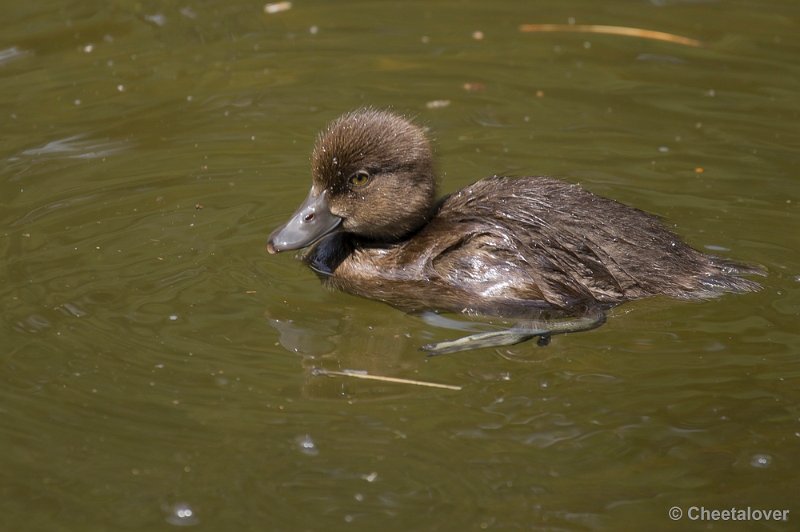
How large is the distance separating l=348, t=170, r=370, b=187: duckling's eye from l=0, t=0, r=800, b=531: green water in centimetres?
63

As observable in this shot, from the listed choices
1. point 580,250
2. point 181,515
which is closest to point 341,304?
point 580,250

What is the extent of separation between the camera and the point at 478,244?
612cm

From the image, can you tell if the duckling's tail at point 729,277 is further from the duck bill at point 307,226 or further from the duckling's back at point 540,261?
the duck bill at point 307,226

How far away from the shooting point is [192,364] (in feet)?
18.3

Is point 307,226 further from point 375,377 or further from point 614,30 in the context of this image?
point 614,30

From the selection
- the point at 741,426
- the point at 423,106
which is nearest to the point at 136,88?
the point at 423,106

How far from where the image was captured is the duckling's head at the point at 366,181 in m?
6.38

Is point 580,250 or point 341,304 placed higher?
point 580,250

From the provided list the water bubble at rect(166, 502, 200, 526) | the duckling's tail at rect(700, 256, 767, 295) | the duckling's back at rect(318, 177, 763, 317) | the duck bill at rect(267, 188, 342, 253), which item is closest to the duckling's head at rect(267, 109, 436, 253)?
the duck bill at rect(267, 188, 342, 253)

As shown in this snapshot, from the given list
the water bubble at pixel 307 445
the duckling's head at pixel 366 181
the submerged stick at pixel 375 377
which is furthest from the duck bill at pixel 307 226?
the water bubble at pixel 307 445

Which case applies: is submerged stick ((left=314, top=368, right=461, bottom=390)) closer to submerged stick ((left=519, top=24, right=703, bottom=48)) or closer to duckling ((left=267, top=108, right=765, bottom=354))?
duckling ((left=267, top=108, right=765, bottom=354))

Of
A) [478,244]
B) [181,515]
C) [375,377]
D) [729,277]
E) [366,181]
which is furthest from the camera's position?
[366,181]

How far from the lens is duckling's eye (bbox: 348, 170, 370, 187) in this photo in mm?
6438

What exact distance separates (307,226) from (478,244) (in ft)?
3.20
